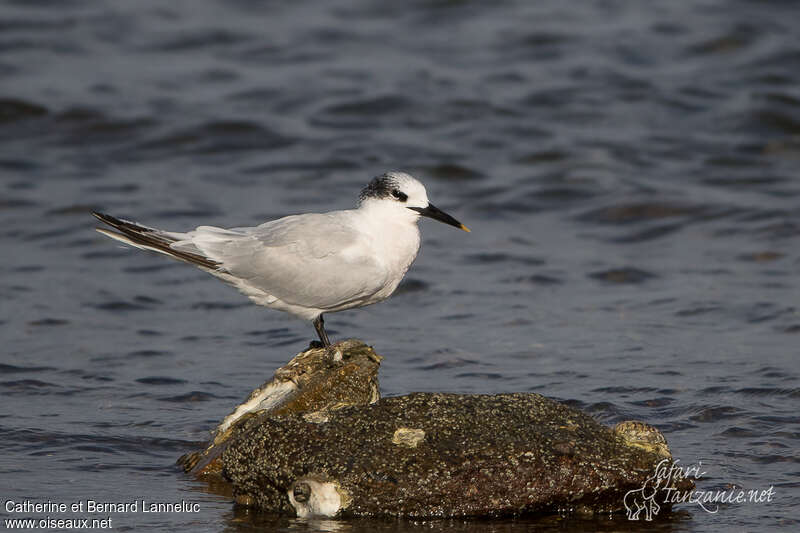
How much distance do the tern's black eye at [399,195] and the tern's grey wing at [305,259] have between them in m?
0.29

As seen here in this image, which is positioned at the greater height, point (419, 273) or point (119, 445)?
point (419, 273)

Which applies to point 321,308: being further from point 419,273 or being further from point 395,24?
point 395,24

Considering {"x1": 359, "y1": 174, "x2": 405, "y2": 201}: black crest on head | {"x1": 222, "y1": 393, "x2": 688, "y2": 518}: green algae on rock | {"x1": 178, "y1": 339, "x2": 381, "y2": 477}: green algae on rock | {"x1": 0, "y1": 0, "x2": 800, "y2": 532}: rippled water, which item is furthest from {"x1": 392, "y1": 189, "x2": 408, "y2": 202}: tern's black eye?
{"x1": 222, "y1": 393, "x2": 688, "y2": 518}: green algae on rock

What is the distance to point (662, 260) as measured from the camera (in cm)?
891

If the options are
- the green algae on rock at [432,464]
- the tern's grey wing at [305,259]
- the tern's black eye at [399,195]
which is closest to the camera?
the green algae on rock at [432,464]

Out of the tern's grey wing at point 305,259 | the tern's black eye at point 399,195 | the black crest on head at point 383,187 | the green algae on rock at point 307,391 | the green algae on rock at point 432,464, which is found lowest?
the green algae on rock at point 432,464

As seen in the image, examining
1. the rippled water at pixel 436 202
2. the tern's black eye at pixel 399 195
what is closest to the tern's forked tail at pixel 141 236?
the rippled water at pixel 436 202

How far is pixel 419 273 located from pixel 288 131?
417 centimetres

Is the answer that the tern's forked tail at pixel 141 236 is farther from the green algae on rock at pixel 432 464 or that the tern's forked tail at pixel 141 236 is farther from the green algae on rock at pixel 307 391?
the green algae on rock at pixel 432 464

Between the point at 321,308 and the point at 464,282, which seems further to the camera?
the point at 464,282

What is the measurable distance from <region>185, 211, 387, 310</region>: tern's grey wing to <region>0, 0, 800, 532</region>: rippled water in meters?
0.82

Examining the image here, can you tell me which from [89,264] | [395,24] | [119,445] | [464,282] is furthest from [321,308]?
[395,24]

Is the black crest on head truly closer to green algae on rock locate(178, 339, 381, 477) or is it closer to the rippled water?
green algae on rock locate(178, 339, 381, 477)

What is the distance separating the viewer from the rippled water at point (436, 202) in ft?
19.8
